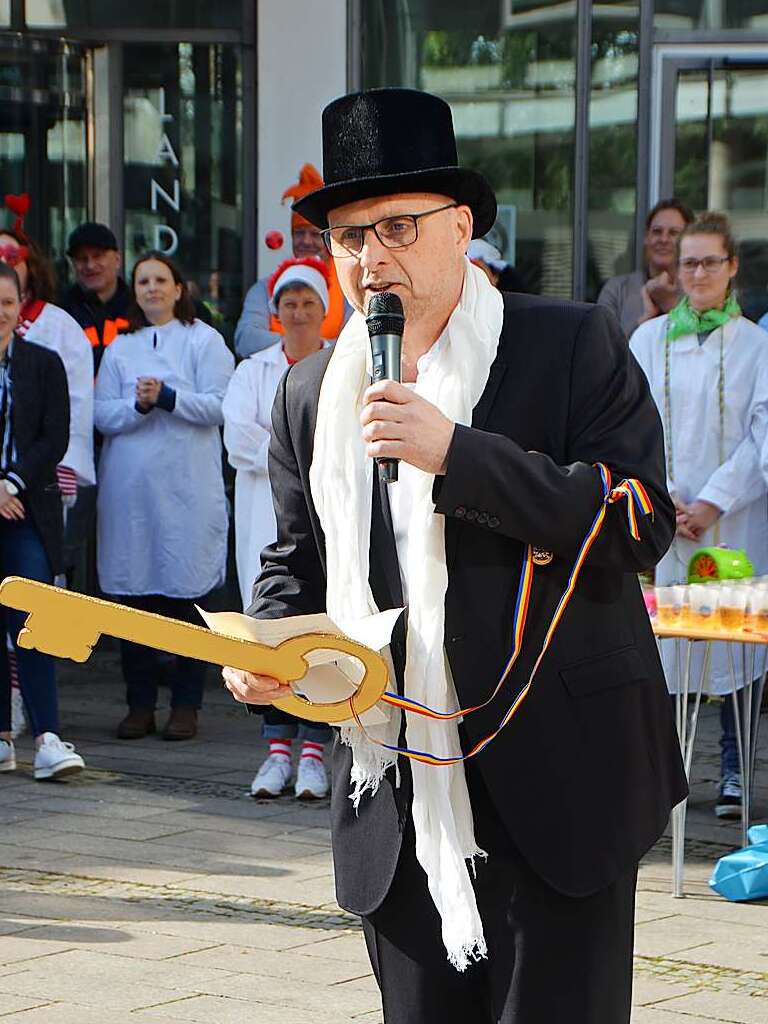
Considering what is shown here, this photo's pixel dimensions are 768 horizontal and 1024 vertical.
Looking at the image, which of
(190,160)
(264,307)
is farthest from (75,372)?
(190,160)

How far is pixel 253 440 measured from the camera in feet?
25.8

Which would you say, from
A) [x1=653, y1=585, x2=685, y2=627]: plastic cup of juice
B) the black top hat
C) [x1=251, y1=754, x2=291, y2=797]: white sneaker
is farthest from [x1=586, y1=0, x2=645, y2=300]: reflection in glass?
the black top hat

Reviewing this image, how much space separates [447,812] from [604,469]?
59cm

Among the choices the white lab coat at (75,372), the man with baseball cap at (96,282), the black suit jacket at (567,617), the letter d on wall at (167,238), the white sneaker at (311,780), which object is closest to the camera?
the black suit jacket at (567,617)

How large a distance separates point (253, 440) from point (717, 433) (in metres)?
1.91

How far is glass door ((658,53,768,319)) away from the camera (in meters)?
10.9

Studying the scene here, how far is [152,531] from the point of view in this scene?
8.84 meters

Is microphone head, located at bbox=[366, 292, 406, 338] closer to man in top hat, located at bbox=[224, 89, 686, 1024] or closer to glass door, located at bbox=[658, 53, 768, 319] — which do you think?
man in top hat, located at bbox=[224, 89, 686, 1024]

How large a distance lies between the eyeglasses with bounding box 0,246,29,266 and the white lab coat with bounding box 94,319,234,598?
0.60 metres

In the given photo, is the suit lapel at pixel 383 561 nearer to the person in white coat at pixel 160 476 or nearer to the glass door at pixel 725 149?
the person in white coat at pixel 160 476

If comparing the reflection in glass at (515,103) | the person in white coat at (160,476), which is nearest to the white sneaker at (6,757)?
the person in white coat at (160,476)

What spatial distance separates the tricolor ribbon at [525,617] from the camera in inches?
114

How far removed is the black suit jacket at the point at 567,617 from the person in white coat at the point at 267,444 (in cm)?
445

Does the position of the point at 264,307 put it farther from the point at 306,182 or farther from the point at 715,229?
the point at 715,229
